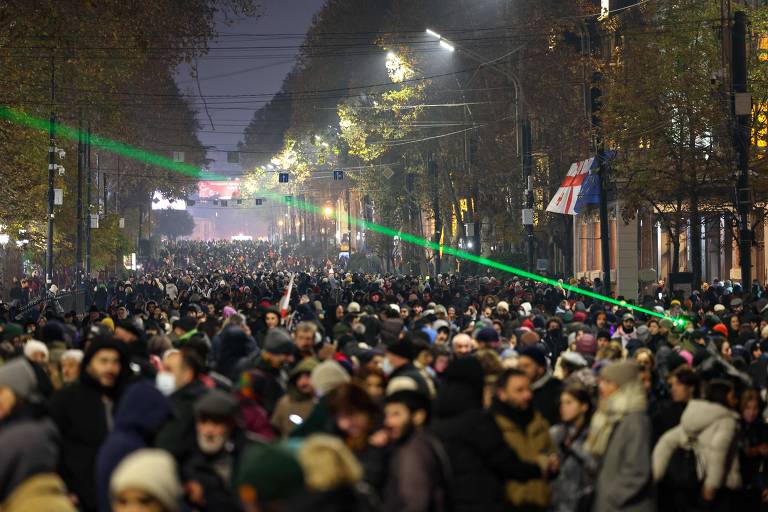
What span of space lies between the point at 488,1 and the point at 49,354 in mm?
51353

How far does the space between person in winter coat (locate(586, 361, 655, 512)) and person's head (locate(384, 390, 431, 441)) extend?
181 cm

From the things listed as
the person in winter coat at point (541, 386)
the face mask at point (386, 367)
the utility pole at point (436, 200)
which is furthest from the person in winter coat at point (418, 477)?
the utility pole at point (436, 200)

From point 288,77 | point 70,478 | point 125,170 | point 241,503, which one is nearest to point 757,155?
point 70,478

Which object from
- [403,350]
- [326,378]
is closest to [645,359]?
[403,350]

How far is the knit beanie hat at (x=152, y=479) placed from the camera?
5750 mm

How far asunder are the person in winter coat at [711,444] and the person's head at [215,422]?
3.82 metres

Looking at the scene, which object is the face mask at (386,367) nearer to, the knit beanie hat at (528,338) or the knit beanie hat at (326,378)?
the knit beanie hat at (326,378)

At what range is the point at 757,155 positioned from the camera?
124ft

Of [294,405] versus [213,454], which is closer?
[213,454]

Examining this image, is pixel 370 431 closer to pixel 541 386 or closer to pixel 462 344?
pixel 541 386

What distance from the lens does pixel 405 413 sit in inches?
300

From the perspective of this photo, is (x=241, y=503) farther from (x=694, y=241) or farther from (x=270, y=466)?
(x=694, y=241)

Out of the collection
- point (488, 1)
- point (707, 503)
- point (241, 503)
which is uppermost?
point (488, 1)

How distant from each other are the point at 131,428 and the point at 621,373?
3188mm
